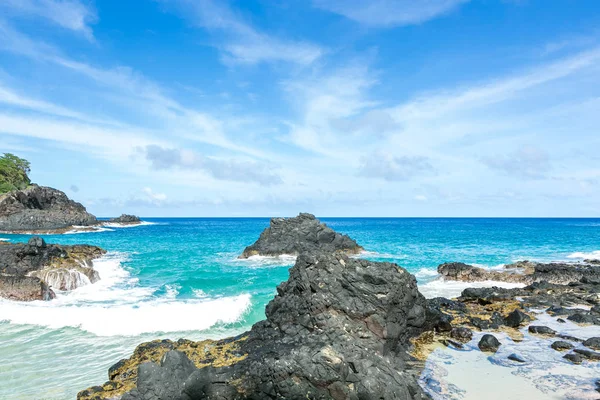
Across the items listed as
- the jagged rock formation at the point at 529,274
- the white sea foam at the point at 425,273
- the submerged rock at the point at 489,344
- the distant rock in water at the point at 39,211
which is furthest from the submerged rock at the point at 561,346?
the distant rock in water at the point at 39,211

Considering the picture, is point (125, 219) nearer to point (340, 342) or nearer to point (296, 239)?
point (296, 239)

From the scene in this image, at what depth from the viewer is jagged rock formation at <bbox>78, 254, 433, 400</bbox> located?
7.21 metres

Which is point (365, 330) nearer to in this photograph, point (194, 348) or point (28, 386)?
point (194, 348)

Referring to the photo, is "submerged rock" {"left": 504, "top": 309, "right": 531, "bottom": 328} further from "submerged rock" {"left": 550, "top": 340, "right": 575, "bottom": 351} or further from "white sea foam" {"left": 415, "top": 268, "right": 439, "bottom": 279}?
"white sea foam" {"left": 415, "top": 268, "right": 439, "bottom": 279}

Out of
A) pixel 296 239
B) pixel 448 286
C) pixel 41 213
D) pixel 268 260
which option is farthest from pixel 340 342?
pixel 41 213

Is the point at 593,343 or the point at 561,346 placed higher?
the point at 593,343

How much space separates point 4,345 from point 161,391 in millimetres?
11348

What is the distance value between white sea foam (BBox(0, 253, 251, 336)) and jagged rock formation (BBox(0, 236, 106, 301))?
0.80m

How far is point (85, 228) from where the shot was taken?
96125mm

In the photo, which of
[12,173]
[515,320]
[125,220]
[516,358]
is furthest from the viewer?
[125,220]

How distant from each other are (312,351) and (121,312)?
47.0ft

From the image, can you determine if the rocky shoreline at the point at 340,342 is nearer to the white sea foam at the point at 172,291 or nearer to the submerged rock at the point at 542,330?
the submerged rock at the point at 542,330

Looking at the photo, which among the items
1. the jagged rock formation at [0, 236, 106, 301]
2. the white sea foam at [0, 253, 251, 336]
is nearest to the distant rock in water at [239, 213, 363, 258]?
the jagged rock formation at [0, 236, 106, 301]

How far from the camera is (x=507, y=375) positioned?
1028 centimetres
